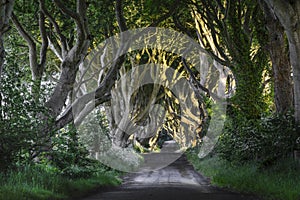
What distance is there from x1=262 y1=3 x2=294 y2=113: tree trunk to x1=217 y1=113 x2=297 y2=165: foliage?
127cm

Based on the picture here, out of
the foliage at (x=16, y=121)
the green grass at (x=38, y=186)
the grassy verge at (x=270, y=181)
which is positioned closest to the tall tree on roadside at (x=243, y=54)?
the grassy verge at (x=270, y=181)

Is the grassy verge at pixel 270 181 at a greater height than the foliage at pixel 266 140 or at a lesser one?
lesser

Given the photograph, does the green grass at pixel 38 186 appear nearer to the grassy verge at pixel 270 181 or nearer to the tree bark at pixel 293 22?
the grassy verge at pixel 270 181

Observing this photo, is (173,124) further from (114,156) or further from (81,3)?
(81,3)

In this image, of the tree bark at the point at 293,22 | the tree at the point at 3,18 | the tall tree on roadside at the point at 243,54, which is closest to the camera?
the tree at the point at 3,18

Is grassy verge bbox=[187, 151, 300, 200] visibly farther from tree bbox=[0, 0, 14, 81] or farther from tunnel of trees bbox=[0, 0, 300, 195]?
tree bbox=[0, 0, 14, 81]

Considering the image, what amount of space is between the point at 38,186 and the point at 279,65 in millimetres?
9674

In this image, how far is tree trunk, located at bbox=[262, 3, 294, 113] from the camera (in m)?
15.0

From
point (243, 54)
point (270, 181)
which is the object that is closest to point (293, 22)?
point (270, 181)

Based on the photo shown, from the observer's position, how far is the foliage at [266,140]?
11.8 metres

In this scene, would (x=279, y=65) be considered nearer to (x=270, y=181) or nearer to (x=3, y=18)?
(x=270, y=181)

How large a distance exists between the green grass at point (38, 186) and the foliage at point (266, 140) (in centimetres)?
540

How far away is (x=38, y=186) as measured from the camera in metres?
9.66

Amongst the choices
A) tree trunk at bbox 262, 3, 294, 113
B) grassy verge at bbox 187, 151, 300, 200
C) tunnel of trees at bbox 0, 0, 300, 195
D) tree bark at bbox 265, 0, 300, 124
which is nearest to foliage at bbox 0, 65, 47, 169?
tunnel of trees at bbox 0, 0, 300, 195
